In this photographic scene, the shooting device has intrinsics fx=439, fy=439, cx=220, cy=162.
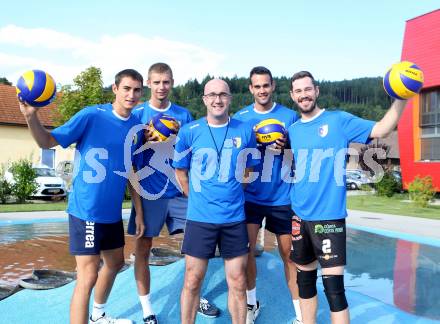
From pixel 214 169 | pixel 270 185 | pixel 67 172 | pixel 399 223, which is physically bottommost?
pixel 399 223

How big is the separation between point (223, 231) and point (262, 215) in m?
0.92

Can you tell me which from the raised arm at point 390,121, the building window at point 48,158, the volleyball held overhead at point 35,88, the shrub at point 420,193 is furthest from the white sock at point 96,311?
the building window at point 48,158

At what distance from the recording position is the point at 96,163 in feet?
13.8

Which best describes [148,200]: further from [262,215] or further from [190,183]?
[262,215]

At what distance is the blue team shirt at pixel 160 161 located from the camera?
16.3 ft

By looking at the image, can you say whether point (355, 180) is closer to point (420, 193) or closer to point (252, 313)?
point (420, 193)

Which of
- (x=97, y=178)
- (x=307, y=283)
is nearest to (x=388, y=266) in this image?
(x=307, y=283)

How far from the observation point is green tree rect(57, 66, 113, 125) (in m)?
23.4

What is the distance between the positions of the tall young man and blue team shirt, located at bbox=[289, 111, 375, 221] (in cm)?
153

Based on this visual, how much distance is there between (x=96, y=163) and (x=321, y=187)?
216cm

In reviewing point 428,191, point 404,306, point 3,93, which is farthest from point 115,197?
point 3,93

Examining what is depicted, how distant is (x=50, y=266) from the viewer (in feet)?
26.4

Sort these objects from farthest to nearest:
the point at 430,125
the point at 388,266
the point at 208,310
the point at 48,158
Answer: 1. the point at 48,158
2. the point at 430,125
3. the point at 388,266
4. the point at 208,310

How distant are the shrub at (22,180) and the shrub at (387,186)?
67.6 feet
